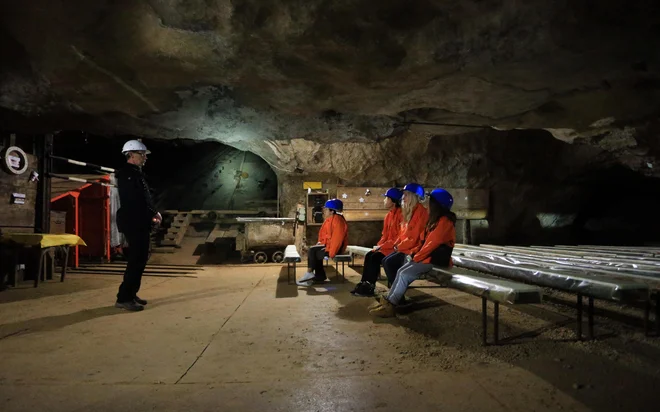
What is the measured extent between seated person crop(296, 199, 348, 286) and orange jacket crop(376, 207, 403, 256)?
0.91 metres

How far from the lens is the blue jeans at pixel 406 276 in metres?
4.00

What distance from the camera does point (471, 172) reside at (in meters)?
11.0

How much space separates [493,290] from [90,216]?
35.6 feet

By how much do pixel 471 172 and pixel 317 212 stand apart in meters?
4.69

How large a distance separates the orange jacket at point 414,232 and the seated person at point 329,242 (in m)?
1.72

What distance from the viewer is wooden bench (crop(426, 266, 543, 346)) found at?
260 centimetres

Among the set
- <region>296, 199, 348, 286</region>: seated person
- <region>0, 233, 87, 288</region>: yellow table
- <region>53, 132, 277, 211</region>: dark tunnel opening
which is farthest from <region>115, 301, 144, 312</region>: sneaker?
<region>53, 132, 277, 211</region>: dark tunnel opening

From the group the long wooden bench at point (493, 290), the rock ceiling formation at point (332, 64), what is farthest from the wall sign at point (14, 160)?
the long wooden bench at point (493, 290)

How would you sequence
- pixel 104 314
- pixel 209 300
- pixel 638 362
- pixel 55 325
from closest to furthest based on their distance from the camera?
1. pixel 638 362
2. pixel 55 325
3. pixel 104 314
4. pixel 209 300

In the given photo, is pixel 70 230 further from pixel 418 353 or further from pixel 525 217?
pixel 525 217

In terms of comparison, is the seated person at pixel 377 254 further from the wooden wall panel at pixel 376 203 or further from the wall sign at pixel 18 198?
the wall sign at pixel 18 198

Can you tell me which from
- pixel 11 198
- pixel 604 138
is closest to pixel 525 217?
pixel 604 138

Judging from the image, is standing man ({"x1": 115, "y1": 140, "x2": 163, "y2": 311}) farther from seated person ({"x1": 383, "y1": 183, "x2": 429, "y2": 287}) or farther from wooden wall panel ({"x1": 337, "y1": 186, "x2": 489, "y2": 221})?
wooden wall panel ({"x1": 337, "y1": 186, "x2": 489, "y2": 221})

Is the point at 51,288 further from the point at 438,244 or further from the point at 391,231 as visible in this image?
the point at 438,244
